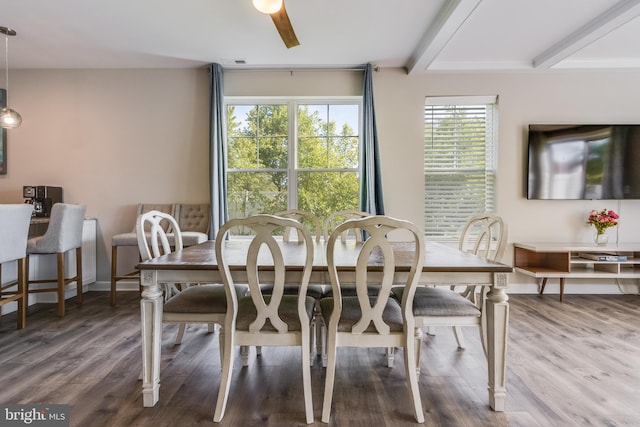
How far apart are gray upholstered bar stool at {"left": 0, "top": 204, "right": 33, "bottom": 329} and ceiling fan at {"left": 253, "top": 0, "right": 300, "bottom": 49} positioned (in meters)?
2.43

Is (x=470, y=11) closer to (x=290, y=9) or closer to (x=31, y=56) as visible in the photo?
(x=290, y=9)

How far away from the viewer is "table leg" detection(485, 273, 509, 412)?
1.61 m

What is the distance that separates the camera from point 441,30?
2.80 metres

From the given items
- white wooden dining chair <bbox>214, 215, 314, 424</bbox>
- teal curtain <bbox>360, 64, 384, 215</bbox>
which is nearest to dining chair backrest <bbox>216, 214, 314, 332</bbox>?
white wooden dining chair <bbox>214, 215, 314, 424</bbox>

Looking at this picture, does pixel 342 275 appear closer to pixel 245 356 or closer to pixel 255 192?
pixel 245 356

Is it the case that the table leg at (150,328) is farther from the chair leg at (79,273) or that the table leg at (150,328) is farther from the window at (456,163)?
the window at (456,163)

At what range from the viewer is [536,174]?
380 cm

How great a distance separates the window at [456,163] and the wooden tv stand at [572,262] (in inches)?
27.1

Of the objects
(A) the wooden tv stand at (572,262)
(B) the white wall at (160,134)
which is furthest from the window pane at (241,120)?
(A) the wooden tv stand at (572,262)

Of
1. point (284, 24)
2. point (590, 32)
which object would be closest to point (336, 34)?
point (284, 24)

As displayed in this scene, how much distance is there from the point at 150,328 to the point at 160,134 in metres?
2.95

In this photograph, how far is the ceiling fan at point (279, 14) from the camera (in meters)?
1.82

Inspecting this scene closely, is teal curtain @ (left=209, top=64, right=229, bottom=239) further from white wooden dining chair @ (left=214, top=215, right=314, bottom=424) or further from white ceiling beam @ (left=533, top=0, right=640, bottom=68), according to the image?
white ceiling beam @ (left=533, top=0, right=640, bottom=68)

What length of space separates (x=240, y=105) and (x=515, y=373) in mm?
3748
